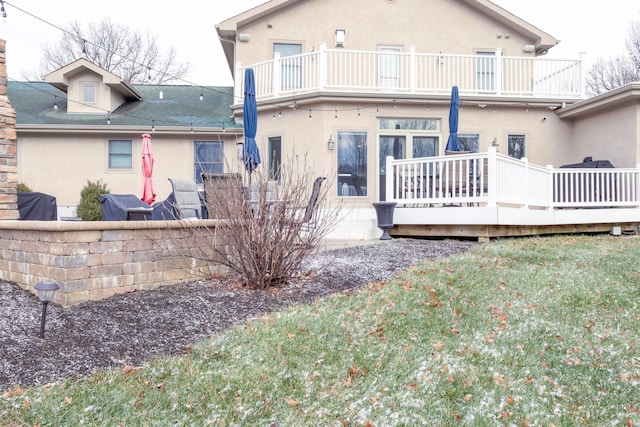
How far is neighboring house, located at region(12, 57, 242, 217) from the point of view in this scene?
1303cm

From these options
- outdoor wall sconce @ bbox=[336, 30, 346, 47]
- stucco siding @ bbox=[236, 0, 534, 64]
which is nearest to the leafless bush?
outdoor wall sconce @ bbox=[336, 30, 346, 47]

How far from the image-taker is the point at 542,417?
2.69 metres

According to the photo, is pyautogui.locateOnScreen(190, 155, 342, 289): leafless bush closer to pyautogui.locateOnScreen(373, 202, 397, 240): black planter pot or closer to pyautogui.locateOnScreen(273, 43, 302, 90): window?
pyautogui.locateOnScreen(373, 202, 397, 240): black planter pot

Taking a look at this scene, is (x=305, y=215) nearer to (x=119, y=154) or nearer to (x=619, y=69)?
(x=119, y=154)

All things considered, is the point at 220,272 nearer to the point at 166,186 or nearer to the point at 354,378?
the point at 354,378

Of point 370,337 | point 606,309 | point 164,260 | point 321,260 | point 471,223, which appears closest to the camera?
point 370,337

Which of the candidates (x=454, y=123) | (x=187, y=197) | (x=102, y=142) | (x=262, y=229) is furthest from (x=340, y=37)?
(x=262, y=229)

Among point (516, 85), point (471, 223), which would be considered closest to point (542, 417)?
point (471, 223)

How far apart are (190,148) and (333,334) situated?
1063 centimetres

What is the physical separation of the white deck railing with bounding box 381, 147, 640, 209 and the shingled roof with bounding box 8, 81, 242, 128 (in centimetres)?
575

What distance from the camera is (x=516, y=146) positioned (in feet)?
39.6

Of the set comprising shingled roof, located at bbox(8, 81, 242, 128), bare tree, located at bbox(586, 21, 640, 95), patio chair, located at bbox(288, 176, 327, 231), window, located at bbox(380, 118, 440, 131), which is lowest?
patio chair, located at bbox(288, 176, 327, 231)

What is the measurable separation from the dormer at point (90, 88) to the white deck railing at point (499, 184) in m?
8.83

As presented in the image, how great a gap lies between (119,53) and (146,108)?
50.2 ft
